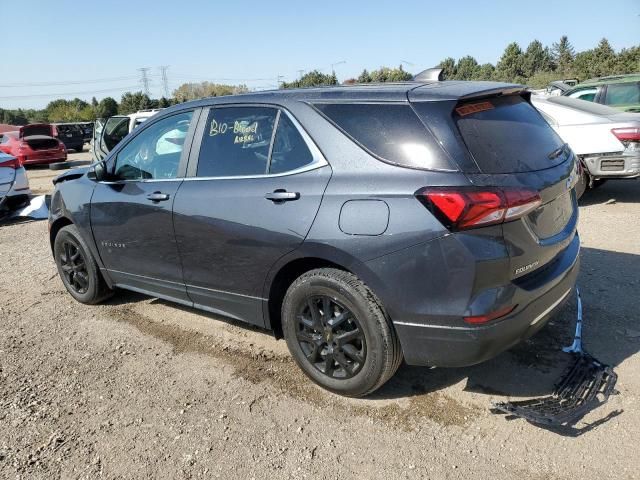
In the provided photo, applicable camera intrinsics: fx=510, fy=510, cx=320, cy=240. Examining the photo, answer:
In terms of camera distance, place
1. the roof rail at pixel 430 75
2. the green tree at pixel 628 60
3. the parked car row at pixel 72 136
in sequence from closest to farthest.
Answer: the roof rail at pixel 430 75 < the parked car row at pixel 72 136 < the green tree at pixel 628 60

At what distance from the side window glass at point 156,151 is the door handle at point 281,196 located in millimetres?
1040

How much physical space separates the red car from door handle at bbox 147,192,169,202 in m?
17.0

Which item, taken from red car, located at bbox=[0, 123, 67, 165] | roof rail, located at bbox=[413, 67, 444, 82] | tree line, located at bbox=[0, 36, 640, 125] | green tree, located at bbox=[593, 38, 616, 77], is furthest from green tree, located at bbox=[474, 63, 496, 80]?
roof rail, located at bbox=[413, 67, 444, 82]

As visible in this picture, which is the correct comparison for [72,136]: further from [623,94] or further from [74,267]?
[623,94]

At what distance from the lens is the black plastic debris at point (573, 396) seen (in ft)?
8.91

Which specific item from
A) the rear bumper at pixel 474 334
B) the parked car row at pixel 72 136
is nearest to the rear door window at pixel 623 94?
the rear bumper at pixel 474 334

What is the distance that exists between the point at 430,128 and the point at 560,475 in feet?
5.87

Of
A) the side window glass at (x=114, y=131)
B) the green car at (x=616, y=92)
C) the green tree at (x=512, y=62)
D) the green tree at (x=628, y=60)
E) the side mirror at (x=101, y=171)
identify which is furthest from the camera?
the green tree at (x=512, y=62)

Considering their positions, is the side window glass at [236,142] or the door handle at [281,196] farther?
the side window glass at [236,142]

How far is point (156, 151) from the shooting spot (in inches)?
159

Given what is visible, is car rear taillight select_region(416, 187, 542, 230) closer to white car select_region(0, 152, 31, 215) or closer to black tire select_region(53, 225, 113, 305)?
→ black tire select_region(53, 225, 113, 305)

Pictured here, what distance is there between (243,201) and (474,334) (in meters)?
1.61

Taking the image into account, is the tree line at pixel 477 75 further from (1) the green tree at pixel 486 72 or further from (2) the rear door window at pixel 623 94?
(2) the rear door window at pixel 623 94

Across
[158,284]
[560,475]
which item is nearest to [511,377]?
[560,475]
